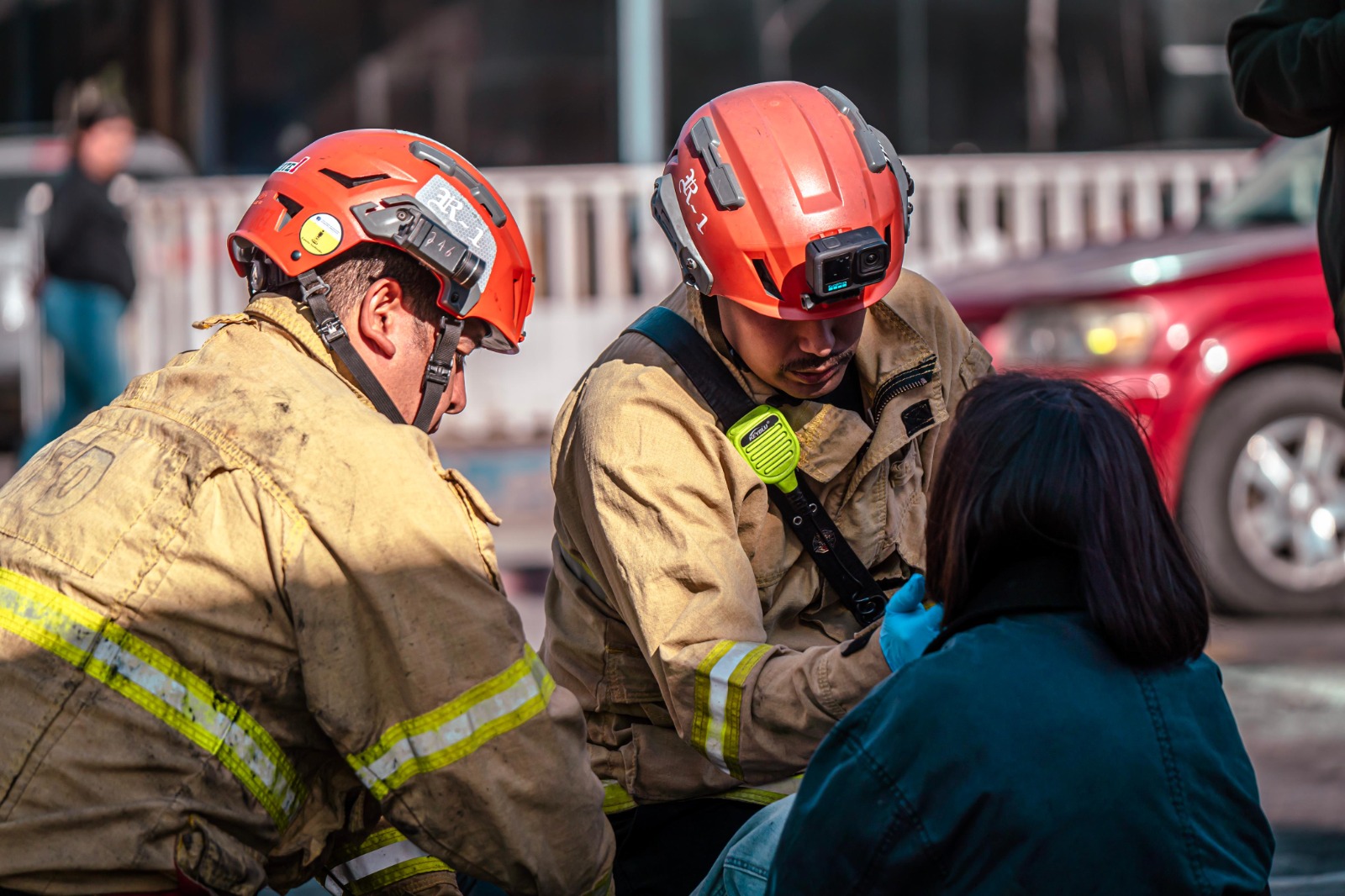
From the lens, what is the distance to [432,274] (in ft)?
8.41

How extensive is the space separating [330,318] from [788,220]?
29.0 inches

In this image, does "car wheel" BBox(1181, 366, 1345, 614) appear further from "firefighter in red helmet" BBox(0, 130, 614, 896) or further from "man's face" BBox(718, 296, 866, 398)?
"firefighter in red helmet" BBox(0, 130, 614, 896)

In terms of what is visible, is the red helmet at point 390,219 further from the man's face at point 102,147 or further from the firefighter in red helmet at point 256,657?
the man's face at point 102,147

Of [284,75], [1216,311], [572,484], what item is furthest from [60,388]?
[572,484]

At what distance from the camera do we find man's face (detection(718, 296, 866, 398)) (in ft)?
8.98

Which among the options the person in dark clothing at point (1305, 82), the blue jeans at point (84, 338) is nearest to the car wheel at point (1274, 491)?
the person in dark clothing at point (1305, 82)

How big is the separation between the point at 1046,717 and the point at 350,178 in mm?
1325

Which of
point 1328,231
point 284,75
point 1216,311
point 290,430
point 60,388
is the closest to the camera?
point 290,430

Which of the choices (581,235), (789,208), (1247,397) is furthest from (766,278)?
(581,235)

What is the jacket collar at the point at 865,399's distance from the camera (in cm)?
284

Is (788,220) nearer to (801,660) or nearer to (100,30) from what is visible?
(801,660)

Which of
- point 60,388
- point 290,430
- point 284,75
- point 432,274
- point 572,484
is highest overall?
point 284,75

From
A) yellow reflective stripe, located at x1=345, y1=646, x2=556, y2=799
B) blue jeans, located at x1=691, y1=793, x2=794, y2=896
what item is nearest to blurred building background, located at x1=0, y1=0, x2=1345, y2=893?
blue jeans, located at x1=691, y1=793, x2=794, y2=896

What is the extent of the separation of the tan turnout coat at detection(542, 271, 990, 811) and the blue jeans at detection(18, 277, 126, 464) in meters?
6.25
